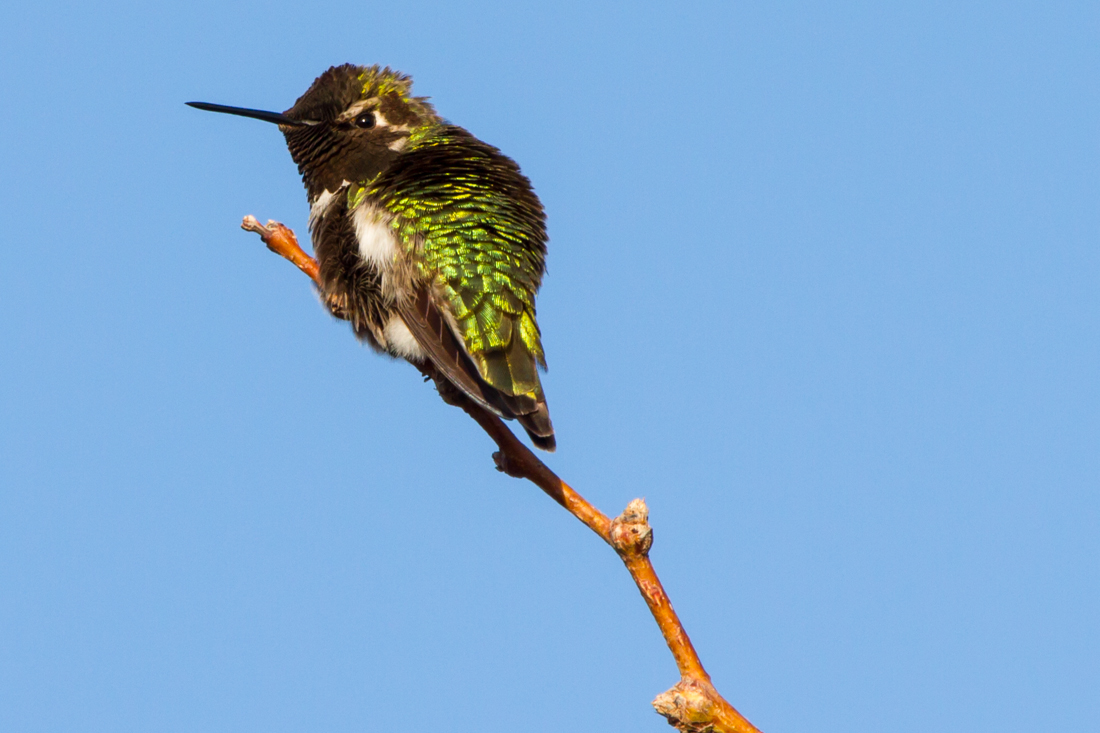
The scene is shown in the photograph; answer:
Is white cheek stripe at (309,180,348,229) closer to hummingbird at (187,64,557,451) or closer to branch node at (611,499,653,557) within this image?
hummingbird at (187,64,557,451)

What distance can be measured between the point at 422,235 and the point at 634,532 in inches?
95.4

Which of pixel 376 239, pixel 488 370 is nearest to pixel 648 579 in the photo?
pixel 488 370

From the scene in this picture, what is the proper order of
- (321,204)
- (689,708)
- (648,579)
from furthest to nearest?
1. (321,204)
2. (648,579)
3. (689,708)

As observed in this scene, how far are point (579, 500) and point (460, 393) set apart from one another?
167 centimetres

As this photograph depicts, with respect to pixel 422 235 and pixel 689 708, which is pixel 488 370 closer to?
pixel 422 235

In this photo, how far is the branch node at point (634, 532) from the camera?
3.46 meters

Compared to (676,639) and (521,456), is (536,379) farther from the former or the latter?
(676,639)

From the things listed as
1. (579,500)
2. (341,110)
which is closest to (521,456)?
(579,500)

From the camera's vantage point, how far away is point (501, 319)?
17.2ft

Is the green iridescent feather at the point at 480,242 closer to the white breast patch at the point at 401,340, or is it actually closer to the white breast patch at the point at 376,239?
the white breast patch at the point at 376,239

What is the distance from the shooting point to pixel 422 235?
545cm

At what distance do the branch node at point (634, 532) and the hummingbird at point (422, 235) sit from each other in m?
1.18

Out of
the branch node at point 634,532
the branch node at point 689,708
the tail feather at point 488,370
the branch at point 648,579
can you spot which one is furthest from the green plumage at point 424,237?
the branch node at point 689,708

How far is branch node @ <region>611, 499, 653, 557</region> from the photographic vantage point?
346 cm
